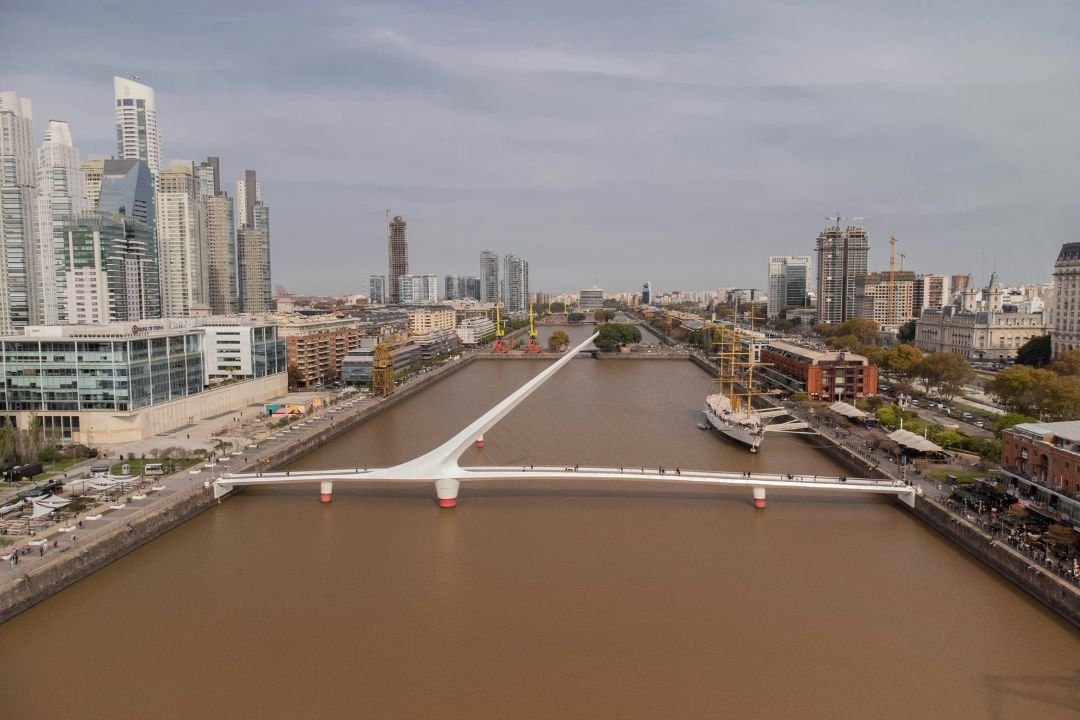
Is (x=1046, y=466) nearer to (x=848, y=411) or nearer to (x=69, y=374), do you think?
(x=848, y=411)

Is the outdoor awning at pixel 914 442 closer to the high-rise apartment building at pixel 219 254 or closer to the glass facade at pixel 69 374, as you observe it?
the glass facade at pixel 69 374

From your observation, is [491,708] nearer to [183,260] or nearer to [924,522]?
[924,522]

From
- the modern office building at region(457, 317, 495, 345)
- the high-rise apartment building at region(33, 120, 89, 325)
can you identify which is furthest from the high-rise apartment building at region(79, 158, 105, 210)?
the modern office building at region(457, 317, 495, 345)

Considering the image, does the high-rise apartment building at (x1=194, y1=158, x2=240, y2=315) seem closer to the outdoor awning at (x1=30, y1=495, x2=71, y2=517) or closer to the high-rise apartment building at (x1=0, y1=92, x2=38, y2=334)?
the high-rise apartment building at (x1=0, y1=92, x2=38, y2=334)

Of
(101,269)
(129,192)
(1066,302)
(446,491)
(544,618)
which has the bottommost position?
(544,618)

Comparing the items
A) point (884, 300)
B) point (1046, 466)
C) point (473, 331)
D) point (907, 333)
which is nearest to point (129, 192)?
point (473, 331)

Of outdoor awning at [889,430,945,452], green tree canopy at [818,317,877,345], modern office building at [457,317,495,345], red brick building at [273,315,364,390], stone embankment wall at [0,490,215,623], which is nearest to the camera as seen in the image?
stone embankment wall at [0,490,215,623]
